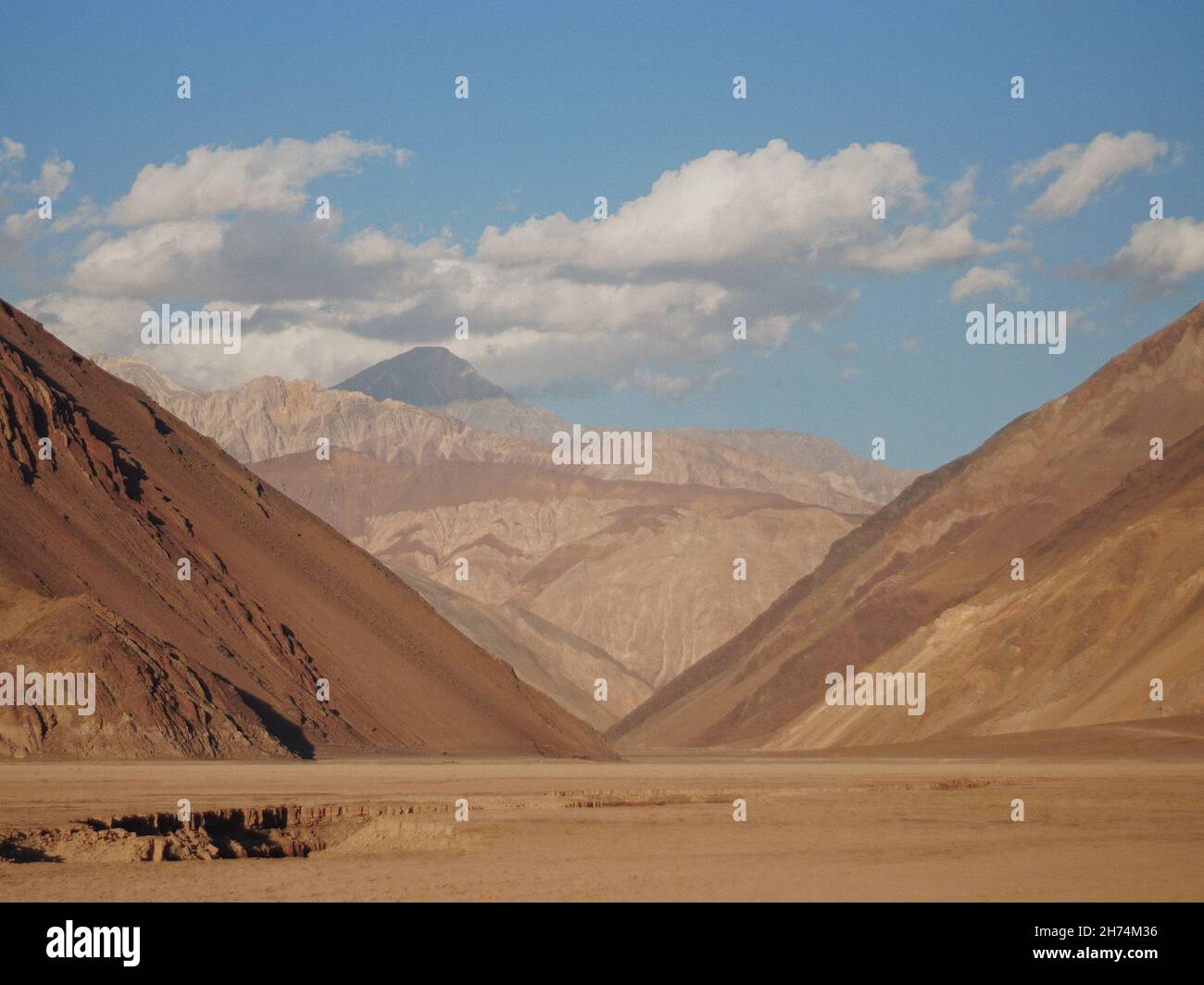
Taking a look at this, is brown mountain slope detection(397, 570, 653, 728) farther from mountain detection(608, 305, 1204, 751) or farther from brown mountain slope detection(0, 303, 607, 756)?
brown mountain slope detection(0, 303, 607, 756)

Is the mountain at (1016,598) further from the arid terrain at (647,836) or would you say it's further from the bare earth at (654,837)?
the bare earth at (654,837)

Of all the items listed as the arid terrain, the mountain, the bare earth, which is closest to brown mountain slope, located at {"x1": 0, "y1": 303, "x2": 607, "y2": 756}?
the arid terrain

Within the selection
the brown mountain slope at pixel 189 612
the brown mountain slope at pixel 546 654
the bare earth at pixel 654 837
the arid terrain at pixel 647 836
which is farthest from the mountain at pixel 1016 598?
the bare earth at pixel 654 837

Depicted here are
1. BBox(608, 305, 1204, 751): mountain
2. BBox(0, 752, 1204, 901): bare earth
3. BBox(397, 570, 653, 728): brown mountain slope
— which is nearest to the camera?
BBox(0, 752, 1204, 901): bare earth

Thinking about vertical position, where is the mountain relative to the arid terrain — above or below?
above

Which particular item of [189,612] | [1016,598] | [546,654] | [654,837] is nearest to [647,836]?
[654,837]
